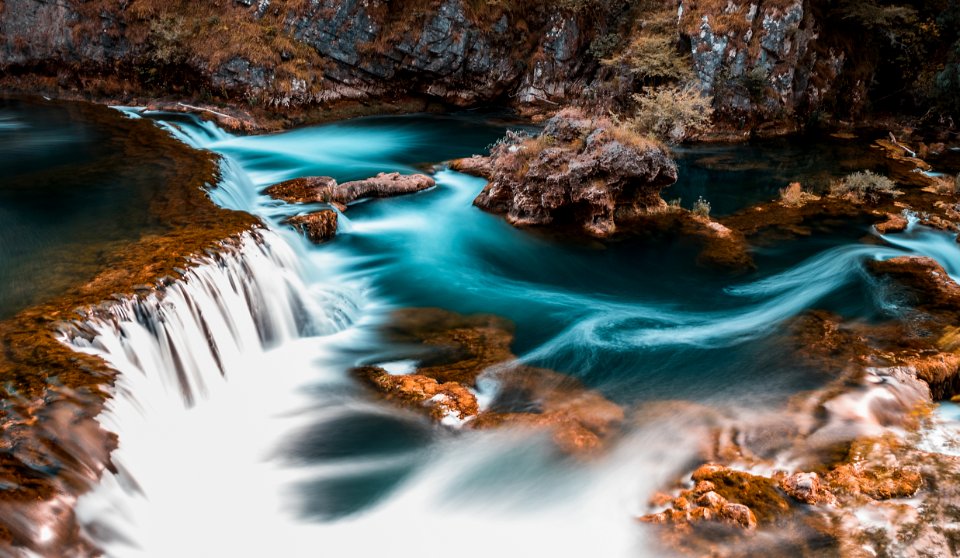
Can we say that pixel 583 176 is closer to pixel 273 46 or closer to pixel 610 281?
pixel 610 281

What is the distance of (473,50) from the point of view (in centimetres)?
2266

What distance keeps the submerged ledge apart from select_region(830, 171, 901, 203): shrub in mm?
13014

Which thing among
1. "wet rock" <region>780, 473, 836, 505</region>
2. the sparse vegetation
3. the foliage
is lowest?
"wet rock" <region>780, 473, 836, 505</region>

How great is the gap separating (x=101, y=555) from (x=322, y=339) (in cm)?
475

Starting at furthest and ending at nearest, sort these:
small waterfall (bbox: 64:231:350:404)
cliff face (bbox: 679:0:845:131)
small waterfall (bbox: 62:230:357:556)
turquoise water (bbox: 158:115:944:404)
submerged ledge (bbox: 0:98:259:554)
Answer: cliff face (bbox: 679:0:845:131) → turquoise water (bbox: 158:115:944:404) → small waterfall (bbox: 64:231:350:404) → small waterfall (bbox: 62:230:357:556) → submerged ledge (bbox: 0:98:259:554)

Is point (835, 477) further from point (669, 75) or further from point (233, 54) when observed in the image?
point (233, 54)

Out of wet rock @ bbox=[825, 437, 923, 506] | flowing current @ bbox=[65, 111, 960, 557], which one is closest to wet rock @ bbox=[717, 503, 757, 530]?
flowing current @ bbox=[65, 111, 960, 557]

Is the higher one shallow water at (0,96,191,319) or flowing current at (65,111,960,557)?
shallow water at (0,96,191,319)

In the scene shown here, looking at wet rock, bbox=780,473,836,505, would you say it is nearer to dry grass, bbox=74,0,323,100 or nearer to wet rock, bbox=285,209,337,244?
wet rock, bbox=285,209,337,244

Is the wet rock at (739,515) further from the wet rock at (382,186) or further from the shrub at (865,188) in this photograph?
the shrub at (865,188)

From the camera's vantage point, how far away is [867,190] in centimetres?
1460

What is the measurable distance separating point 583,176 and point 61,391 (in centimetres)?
947

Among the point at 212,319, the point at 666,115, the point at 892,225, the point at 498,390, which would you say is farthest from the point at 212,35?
the point at 892,225

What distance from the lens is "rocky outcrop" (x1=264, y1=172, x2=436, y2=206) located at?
13102 mm
